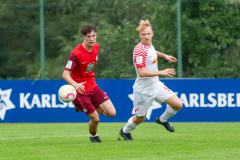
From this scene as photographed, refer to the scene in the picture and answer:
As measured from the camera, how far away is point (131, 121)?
1572 cm

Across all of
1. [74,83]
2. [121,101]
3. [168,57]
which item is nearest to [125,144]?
[74,83]

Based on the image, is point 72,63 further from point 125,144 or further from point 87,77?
point 125,144

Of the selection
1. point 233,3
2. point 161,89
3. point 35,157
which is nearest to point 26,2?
point 233,3

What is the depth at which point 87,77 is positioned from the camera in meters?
15.3

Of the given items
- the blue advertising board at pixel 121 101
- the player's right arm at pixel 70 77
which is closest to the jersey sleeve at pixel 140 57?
the player's right arm at pixel 70 77

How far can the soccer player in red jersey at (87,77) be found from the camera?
15.0 metres

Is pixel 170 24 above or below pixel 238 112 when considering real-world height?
above

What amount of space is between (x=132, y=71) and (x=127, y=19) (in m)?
2.19

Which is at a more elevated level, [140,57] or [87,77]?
[140,57]

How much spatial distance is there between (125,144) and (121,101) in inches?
338

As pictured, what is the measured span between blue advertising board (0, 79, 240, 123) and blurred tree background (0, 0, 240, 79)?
100 centimetres

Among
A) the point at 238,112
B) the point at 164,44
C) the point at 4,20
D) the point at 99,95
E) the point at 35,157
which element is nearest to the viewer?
the point at 35,157

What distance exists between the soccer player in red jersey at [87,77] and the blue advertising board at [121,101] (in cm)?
744

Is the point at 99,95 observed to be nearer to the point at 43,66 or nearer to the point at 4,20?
the point at 43,66
